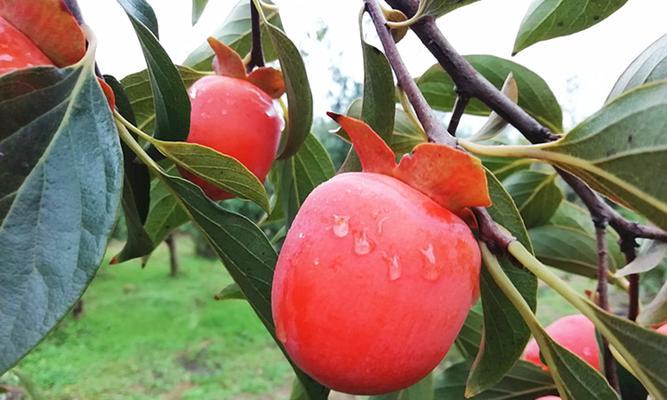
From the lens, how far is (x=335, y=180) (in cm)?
47

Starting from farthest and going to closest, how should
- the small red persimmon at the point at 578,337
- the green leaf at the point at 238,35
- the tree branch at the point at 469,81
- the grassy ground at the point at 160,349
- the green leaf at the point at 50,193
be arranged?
the grassy ground at the point at 160,349, the green leaf at the point at 238,35, the small red persimmon at the point at 578,337, the tree branch at the point at 469,81, the green leaf at the point at 50,193

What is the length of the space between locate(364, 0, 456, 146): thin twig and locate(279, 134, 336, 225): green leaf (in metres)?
0.29

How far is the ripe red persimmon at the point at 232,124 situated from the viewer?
0.68 metres

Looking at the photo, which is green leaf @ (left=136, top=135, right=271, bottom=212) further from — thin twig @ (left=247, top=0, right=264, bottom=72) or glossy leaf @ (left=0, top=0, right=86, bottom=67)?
thin twig @ (left=247, top=0, right=264, bottom=72)

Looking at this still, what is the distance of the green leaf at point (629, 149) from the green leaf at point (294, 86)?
0.29 meters

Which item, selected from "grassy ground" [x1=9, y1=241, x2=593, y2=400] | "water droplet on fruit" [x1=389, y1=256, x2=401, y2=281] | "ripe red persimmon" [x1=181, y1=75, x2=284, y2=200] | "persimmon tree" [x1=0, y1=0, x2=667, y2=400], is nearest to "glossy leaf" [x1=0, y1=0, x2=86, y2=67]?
"persimmon tree" [x1=0, y1=0, x2=667, y2=400]

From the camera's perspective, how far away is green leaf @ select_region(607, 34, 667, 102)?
0.60 metres

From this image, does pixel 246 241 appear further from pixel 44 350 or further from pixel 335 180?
pixel 44 350

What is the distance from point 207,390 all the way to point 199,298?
2.64 metres

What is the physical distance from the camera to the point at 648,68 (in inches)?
24.3

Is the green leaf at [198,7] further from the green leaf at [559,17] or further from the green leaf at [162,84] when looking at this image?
the green leaf at [559,17]

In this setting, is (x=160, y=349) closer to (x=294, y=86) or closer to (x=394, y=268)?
(x=294, y=86)

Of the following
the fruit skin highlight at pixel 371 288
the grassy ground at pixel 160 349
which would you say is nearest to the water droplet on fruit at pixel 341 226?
the fruit skin highlight at pixel 371 288

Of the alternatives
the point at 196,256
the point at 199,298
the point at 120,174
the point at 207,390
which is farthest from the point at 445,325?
the point at 196,256
